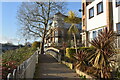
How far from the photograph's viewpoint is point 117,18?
495 inches

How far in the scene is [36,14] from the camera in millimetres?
22031

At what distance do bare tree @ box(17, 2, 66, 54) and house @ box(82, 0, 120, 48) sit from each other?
223 inches

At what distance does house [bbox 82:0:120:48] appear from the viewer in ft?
42.0

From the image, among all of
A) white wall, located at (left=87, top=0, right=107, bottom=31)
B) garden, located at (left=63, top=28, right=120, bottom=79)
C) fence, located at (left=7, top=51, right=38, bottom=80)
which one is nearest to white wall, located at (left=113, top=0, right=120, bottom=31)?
white wall, located at (left=87, top=0, right=107, bottom=31)

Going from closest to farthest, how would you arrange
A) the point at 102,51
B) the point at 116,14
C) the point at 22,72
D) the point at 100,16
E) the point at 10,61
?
the point at 22,72, the point at 10,61, the point at 102,51, the point at 116,14, the point at 100,16

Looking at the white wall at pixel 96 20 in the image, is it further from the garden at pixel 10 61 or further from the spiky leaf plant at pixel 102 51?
the garden at pixel 10 61

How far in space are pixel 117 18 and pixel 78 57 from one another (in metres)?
7.04

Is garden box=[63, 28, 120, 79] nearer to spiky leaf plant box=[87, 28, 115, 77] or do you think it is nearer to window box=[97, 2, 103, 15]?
spiky leaf plant box=[87, 28, 115, 77]

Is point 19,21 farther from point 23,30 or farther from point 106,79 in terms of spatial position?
point 106,79

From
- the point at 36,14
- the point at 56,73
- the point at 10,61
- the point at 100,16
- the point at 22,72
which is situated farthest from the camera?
the point at 36,14

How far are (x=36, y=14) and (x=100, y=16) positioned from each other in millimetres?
11541

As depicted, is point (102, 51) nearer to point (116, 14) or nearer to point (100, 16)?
point (116, 14)

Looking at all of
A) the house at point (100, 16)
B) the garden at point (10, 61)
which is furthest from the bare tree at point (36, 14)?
the garden at point (10, 61)

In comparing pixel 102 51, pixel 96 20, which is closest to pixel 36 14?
pixel 96 20
